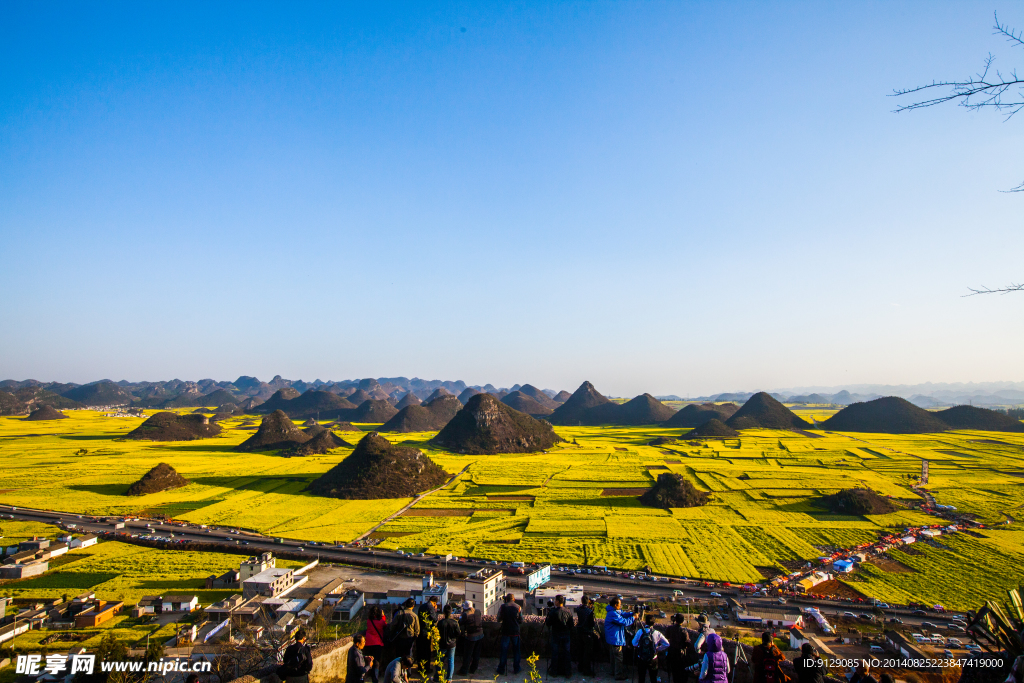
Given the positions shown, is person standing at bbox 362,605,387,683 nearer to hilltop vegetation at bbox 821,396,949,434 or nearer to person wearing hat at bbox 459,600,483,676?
person wearing hat at bbox 459,600,483,676

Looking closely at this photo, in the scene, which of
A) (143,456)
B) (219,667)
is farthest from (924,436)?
(143,456)

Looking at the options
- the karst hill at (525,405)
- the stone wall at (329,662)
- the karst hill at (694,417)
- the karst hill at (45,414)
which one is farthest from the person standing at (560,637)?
the karst hill at (45,414)

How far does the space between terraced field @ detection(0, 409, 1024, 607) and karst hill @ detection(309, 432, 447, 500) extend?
8.24 feet

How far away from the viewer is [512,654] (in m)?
9.84

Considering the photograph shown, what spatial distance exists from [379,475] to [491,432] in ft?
108

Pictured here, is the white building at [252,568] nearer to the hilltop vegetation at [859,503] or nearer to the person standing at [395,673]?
the person standing at [395,673]

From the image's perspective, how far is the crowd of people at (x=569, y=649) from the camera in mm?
7445

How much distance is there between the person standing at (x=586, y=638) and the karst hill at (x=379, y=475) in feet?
144

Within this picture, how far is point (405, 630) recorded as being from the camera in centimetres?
805

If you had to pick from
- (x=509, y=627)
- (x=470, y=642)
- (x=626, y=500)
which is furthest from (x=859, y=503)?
(x=470, y=642)

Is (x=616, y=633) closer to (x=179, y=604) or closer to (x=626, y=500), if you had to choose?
(x=179, y=604)

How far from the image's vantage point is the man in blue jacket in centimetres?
871

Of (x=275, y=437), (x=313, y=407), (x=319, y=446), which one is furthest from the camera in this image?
(x=313, y=407)

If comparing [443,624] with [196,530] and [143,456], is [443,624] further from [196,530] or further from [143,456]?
[143,456]
